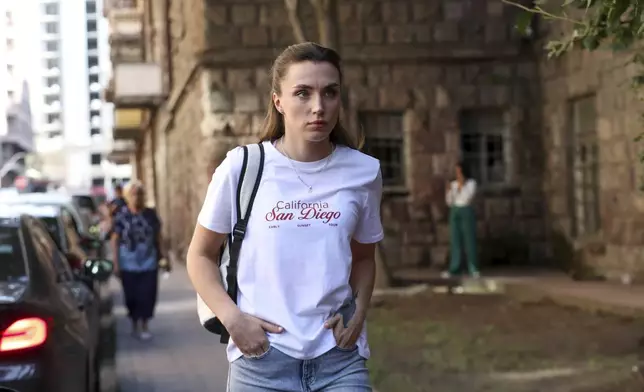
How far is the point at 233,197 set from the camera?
120 inches

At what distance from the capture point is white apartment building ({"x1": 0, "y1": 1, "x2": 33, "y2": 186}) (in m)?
103

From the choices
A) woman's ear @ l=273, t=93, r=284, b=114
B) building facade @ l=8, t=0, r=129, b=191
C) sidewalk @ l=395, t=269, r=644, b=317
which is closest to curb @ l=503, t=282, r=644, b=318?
sidewalk @ l=395, t=269, r=644, b=317

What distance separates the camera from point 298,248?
2.96 meters

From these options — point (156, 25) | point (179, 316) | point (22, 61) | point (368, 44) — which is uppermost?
point (22, 61)

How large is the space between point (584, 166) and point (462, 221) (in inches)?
78.5

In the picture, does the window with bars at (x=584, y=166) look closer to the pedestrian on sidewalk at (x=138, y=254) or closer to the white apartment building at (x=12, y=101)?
the pedestrian on sidewalk at (x=138, y=254)

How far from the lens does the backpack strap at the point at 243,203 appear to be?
3.03 metres

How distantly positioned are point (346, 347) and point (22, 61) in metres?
131

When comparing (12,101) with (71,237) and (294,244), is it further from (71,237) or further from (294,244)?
(294,244)

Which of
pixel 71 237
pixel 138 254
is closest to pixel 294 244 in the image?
pixel 138 254

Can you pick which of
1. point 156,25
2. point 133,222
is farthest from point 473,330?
point 156,25

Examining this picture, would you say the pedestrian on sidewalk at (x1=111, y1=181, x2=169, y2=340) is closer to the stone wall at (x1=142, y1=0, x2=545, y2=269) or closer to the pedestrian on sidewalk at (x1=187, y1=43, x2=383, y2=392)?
the stone wall at (x1=142, y1=0, x2=545, y2=269)

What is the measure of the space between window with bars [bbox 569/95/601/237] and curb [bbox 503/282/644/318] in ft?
7.82

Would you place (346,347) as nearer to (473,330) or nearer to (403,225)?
Answer: (473,330)
